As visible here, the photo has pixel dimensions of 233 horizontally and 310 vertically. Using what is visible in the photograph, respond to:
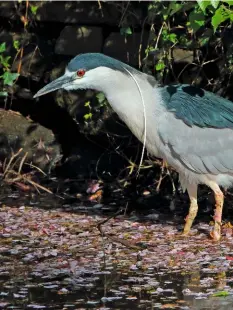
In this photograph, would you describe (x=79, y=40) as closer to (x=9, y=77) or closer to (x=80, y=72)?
(x=9, y=77)

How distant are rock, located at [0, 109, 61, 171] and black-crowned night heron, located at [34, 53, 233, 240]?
1.85m

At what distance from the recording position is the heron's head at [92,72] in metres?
5.84

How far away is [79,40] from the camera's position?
7504 mm

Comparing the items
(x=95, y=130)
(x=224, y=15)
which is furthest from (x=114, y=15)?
(x=224, y=15)

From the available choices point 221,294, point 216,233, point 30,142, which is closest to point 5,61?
point 30,142

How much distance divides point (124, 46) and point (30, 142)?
123 cm

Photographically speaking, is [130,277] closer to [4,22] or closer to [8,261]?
[8,261]

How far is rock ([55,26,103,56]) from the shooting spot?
7.46 meters

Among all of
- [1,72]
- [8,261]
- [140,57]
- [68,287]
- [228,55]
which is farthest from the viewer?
[1,72]

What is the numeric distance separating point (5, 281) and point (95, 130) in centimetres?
281

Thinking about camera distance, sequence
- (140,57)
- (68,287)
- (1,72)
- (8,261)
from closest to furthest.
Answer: (68,287)
(8,261)
(140,57)
(1,72)

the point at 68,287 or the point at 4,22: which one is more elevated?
the point at 4,22

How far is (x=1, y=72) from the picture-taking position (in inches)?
311

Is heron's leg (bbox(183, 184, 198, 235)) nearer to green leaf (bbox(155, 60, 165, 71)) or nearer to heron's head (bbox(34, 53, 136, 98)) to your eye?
heron's head (bbox(34, 53, 136, 98))
